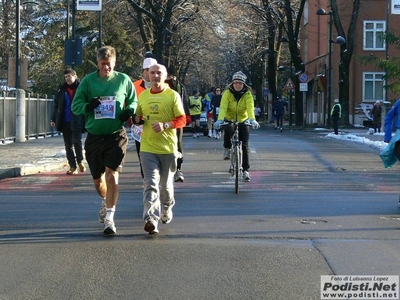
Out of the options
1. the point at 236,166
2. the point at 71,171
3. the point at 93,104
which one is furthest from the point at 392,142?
the point at 71,171

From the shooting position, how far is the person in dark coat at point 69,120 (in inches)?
631

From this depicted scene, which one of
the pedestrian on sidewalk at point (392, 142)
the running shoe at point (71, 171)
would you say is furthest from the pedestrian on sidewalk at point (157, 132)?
the running shoe at point (71, 171)

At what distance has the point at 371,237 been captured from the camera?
A: 30.2 ft

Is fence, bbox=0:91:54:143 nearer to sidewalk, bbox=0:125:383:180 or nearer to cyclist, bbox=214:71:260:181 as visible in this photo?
sidewalk, bbox=0:125:383:180

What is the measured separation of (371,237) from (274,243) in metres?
1.17

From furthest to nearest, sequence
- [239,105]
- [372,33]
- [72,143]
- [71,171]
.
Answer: [372,33]
[71,171]
[72,143]
[239,105]

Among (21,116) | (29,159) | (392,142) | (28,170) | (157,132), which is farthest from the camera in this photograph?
(21,116)

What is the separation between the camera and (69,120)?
54.1 ft

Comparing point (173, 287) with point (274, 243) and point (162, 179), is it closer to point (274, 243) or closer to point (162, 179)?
point (274, 243)

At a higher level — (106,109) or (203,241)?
(106,109)

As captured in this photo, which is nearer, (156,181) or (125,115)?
(125,115)

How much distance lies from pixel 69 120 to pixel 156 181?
747 centimetres

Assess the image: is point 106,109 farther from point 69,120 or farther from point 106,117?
point 69,120

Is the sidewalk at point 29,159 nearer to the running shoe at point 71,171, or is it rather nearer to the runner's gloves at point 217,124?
the running shoe at point 71,171
